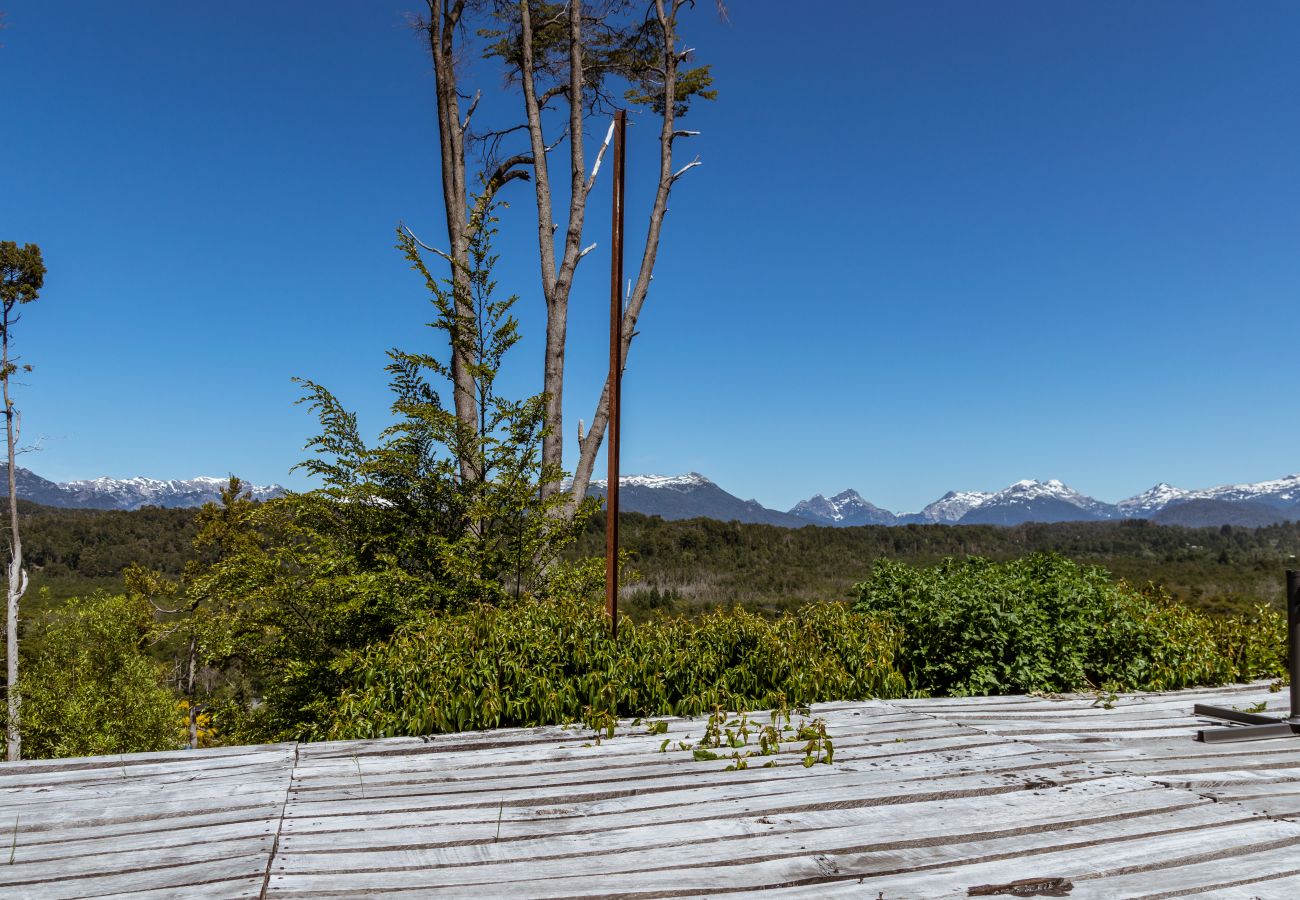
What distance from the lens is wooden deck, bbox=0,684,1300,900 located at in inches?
87.8

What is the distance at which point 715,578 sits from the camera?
28.2m

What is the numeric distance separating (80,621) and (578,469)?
63.3 ft

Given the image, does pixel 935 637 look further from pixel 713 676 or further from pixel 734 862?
pixel 734 862

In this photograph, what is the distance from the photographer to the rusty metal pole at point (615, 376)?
4.93 m

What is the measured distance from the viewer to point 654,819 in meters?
2.68

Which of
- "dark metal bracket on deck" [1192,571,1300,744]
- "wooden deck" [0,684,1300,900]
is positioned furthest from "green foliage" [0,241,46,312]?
"dark metal bracket on deck" [1192,571,1300,744]

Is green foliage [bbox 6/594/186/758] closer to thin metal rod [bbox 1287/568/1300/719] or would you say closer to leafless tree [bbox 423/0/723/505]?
leafless tree [bbox 423/0/723/505]

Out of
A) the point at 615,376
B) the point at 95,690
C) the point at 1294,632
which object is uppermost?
the point at 615,376

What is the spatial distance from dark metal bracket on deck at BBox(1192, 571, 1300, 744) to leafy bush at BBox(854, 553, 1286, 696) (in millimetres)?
979

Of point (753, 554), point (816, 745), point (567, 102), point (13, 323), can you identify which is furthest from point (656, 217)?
point (753, 554)

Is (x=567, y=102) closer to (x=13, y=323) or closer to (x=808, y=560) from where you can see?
(x=13, y=323)

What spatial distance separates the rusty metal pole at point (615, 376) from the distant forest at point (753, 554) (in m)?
13.8

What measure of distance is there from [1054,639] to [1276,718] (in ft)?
4.14

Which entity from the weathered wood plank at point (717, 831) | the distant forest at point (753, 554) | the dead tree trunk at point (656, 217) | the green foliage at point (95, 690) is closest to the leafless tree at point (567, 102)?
the dead tree trunk at point (656, 217)
